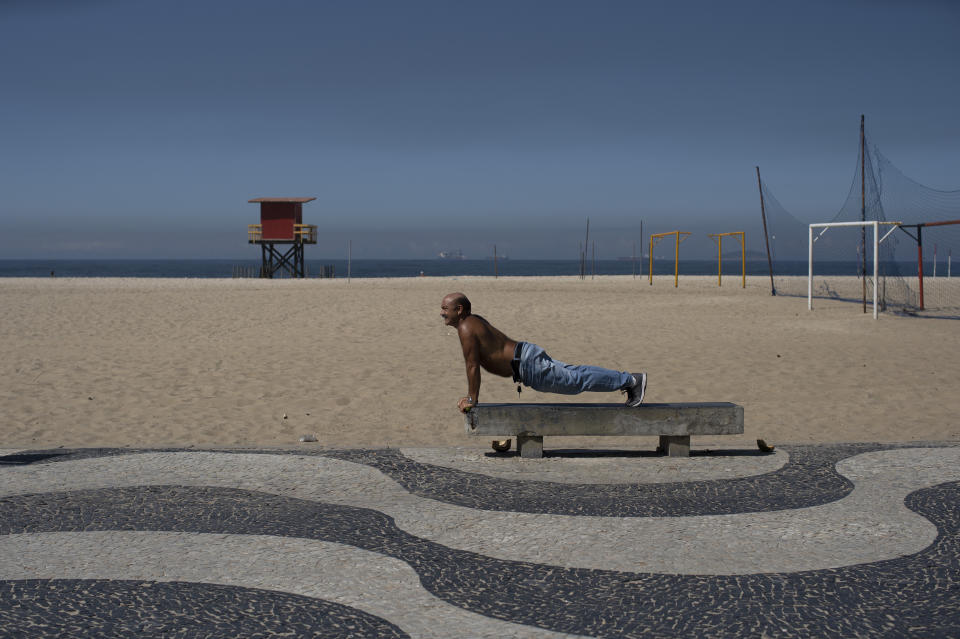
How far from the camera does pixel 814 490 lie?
4.96 metres

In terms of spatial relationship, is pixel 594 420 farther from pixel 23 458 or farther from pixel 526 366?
pixel 23 458

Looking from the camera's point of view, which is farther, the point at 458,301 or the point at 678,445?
the point at 678,445

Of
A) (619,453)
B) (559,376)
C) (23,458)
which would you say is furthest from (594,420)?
(23,458)

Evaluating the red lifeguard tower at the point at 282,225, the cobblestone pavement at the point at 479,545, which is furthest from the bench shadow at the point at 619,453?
the red lifeguard tower at the point at 282,225

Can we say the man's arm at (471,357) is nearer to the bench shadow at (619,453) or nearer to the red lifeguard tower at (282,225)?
the bench shadow at (619,453)

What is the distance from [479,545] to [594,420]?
1.76 meters

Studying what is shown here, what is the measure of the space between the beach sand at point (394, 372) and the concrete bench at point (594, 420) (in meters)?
1.16

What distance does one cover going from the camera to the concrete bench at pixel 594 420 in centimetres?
549

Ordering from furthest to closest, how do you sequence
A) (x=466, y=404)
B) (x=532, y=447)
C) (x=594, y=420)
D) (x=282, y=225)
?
1. (x=282, y=225)
2. (x=532, y=447)
3. (x=594, y=420)
4. (x=466, y=404)

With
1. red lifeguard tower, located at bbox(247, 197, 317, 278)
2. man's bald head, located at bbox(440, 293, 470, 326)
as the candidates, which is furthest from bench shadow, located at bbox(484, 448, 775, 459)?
red lifeguard tower, located at bbox(247, 197, 317, 278)

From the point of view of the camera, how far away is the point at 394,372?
35.0 ft

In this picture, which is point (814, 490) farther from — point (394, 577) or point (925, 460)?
point (394, 577)

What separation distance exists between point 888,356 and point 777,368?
89.9 inches

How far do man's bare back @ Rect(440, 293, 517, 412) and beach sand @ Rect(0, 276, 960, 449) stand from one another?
140cm
